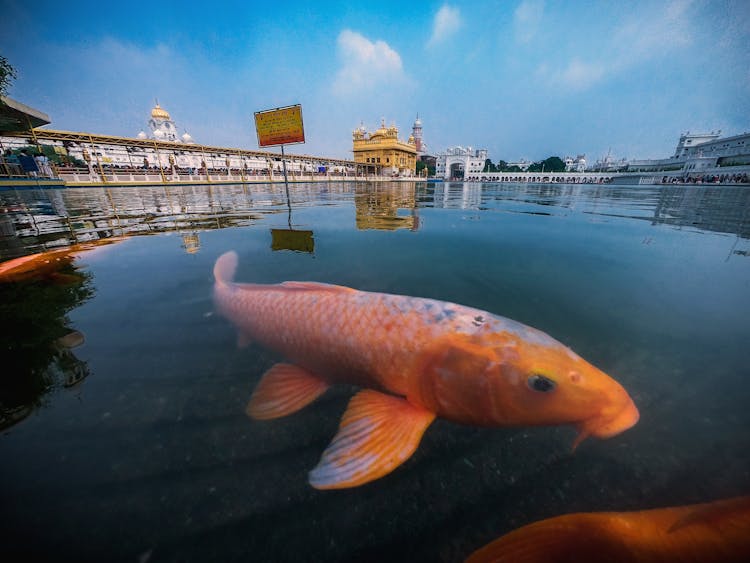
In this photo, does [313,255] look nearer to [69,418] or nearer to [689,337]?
[69,418]

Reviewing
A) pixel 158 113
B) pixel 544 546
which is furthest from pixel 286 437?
pixel 158 113

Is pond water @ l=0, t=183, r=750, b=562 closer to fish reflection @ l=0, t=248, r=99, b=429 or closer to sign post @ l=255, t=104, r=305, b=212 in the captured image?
fish reflection @ l=0, t=248, r=99, b=429

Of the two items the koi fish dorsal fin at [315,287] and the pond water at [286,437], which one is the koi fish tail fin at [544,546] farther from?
the koi fish dorsal fin at [315,287]

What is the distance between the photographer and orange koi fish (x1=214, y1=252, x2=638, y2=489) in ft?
4.67

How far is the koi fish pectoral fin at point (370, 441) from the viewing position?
4.22ft

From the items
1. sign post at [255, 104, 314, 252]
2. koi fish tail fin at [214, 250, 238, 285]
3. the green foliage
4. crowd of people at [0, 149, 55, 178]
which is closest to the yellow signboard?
sign post at [255, 104, 314, 252]

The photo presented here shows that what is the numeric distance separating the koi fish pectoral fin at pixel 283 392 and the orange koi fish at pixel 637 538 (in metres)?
1.17

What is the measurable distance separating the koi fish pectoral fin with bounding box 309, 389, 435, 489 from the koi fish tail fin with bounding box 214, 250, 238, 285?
2127 mm

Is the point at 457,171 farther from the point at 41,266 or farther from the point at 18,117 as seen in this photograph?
the point at 41,266

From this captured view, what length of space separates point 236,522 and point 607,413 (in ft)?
6.20

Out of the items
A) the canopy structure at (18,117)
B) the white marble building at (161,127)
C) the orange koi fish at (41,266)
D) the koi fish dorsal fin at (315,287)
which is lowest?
the orange koi fish at (41,266)

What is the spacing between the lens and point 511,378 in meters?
1.50

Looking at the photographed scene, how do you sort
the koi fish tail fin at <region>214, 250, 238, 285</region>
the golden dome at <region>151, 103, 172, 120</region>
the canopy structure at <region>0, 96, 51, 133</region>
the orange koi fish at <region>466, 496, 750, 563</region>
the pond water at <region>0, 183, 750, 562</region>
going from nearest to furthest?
1. the orange koi fish at <region>466, 496, 750, 563</region>
2. the pond water at <region>0, 183, 750, 562</region>
3. the koi fish tail fin at <region>214, 250, 238, 285</region>
4. the canopy structure at <region>0, 96, 51, 133</region>
5. the golden dome at <region>151, 103, 172, 120</region>

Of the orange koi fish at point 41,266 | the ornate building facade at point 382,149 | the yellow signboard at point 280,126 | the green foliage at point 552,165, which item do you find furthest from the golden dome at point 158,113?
the green foliage at point 552,165
